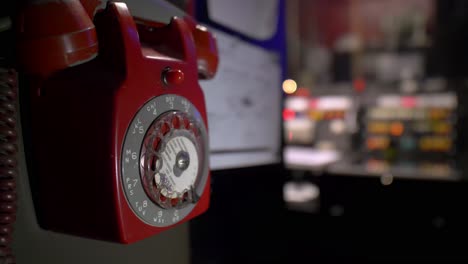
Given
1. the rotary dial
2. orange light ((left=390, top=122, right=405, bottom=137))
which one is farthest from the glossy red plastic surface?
orange light ((left=390, top=122, right=405, bottom=137))

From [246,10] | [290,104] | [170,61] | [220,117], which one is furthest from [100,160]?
[290,104]

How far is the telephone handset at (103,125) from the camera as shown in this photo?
328 mm

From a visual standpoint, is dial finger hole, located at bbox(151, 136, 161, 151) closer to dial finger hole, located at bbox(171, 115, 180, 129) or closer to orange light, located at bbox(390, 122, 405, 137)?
dial finger hole, located at bbox(171, 115, 180, 129)

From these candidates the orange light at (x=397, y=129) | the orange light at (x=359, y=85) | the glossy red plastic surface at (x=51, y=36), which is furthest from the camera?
the orange light at (x=359, y=85)

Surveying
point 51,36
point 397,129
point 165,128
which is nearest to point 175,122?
point 165,128

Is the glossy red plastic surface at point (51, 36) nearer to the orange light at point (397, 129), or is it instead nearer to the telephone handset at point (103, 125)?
the telephone handset at point (103, 125)

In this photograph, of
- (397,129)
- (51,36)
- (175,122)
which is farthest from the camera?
(397,129)

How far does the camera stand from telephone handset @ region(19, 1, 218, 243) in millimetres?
328

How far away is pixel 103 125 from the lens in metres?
0.35

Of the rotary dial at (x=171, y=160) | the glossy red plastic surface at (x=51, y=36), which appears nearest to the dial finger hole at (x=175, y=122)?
the rotary dial at (x=171, y=160)

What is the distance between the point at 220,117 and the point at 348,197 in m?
2.25

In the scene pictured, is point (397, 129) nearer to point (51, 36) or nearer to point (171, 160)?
point (171, 160)

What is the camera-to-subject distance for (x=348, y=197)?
2.71 metres

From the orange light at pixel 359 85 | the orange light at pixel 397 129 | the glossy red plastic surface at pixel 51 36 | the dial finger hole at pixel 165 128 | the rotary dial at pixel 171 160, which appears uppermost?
the glossy red plastic surface at pixel 51 36
